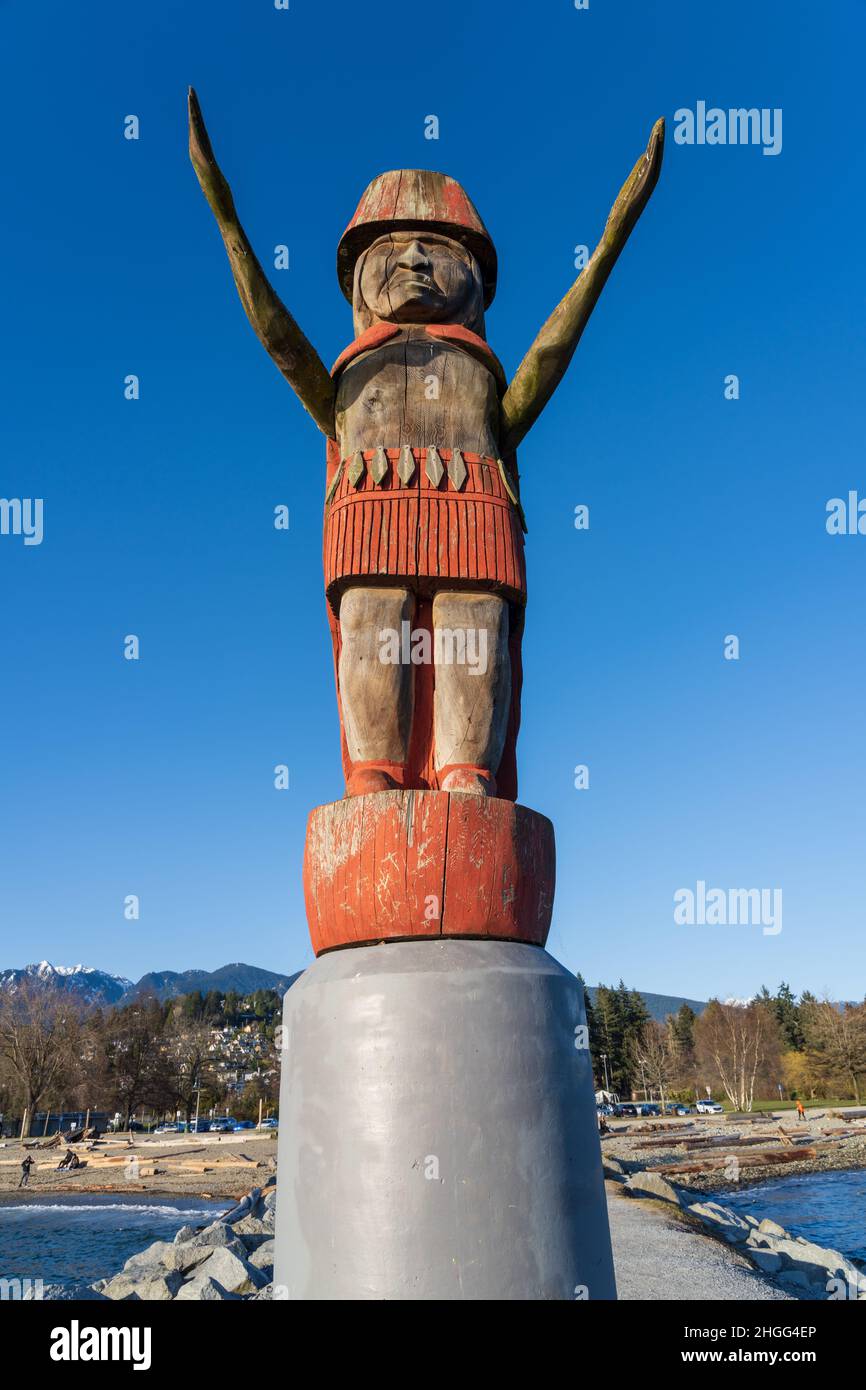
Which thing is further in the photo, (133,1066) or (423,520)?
(133,1066)

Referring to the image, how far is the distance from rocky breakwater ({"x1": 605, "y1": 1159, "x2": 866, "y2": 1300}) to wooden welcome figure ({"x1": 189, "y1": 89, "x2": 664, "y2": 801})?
8.55 metres

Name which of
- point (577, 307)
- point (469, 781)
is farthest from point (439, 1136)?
point (577, 307)

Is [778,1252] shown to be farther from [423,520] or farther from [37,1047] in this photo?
[37,1047]

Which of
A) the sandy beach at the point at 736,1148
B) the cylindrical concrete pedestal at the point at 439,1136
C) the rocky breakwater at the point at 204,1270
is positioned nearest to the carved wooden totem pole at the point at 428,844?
the cylindrical concrete pedestal at the point at 439,1136

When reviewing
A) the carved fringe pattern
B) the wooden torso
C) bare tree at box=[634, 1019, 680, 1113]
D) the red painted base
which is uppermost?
the wooden torso

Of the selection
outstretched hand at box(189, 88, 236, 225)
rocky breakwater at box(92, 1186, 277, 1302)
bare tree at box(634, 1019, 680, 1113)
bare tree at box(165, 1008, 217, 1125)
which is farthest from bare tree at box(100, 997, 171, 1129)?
outstretched hand at box(189, 88, 236, 225)

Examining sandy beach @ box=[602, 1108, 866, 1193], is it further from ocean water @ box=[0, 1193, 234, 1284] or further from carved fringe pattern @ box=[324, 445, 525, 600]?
carved fringe pattern @ box=[324, 445, 525, 600]

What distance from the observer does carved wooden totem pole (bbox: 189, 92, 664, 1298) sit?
3457 millimetres

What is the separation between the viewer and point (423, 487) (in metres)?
5.14

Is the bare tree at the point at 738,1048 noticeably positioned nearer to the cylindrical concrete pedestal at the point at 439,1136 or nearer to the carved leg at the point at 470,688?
the carved leg at the point at 470,688

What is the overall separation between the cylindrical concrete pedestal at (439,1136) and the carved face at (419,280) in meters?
3.80

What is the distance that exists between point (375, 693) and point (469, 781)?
65 cm

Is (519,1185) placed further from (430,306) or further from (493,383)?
(430,306)

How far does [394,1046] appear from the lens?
3600mm
